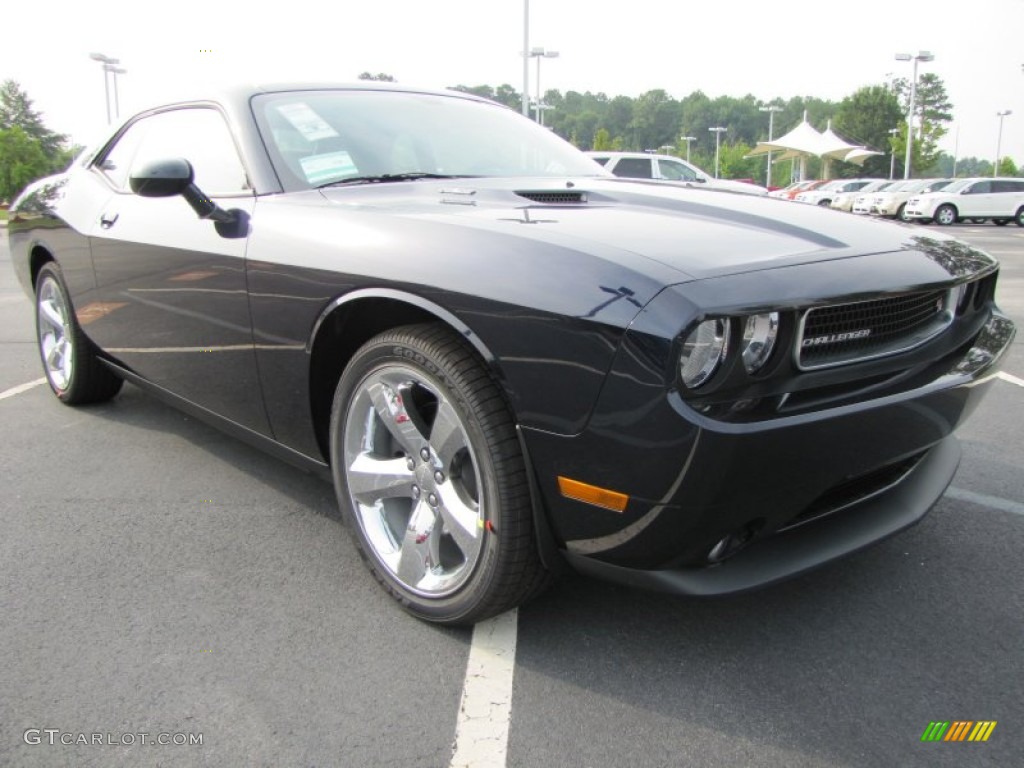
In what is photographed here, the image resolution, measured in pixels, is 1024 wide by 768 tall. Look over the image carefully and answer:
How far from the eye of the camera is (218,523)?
2896mm

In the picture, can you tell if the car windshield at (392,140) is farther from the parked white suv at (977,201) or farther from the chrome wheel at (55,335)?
the parked white suv at (977,201)

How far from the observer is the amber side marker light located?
1764 mm

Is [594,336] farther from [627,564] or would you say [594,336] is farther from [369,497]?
[369,497]

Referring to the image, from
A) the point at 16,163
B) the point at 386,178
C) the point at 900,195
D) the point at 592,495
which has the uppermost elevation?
the point at 16,163

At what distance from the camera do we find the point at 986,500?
3053 mm

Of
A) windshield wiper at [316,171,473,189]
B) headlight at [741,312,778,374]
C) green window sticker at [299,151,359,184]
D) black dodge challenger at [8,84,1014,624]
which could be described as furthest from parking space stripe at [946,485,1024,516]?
green window sticker at [299,151,359,184]

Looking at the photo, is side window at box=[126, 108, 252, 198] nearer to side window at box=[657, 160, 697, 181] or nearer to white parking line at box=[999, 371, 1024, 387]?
white parking line at box=[999, 371, 1024, 387]

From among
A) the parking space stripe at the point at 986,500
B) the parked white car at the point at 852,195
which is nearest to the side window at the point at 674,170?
the parking space stripe at the point at 986,500

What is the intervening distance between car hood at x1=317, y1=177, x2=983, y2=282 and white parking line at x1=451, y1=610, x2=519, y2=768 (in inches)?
41.2

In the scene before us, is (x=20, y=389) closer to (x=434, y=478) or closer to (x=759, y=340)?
(x=434, y=478)

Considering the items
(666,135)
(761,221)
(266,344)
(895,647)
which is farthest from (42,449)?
(666,135)

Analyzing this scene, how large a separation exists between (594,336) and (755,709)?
37.4 inches

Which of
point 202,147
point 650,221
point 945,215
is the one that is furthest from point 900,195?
point 650,221

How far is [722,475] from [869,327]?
23.3 inches
